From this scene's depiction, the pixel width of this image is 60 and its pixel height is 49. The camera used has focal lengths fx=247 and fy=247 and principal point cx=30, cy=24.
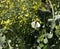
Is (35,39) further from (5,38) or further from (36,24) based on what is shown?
(5,38)

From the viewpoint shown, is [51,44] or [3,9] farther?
[3,9]

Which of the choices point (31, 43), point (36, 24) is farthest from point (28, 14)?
point (31, 43)

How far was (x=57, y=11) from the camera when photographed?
2920 millimetres

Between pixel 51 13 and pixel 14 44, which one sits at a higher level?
pixel 51 13

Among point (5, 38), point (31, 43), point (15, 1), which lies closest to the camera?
point (5, 38)

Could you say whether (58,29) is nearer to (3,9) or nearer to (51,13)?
Answer: (51,13)

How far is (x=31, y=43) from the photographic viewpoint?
287 centimetres

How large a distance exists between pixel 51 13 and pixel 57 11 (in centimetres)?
8

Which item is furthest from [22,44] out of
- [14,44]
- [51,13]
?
[51,13]

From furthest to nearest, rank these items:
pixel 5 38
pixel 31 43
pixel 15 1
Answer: pixel 15 1
pixel 31 43
pixel 5 38

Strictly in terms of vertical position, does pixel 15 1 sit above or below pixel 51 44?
above

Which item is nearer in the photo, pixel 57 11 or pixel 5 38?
pixel 5 38

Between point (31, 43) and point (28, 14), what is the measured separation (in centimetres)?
34

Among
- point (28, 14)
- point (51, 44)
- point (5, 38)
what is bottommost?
point (51, 44)
